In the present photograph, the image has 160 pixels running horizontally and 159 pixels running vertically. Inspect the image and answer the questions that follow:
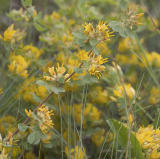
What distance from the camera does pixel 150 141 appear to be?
845 millimetres

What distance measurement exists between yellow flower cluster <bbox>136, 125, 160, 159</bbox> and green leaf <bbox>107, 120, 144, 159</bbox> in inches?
0.7

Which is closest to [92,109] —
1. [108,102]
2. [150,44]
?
[108,102]

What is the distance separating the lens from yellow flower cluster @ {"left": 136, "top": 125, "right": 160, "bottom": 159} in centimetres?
84

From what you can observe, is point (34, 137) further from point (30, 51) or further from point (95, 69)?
point (30, 51)

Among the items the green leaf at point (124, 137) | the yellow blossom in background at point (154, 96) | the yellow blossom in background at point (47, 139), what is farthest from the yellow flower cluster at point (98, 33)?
the yellow blossom in background at point (154, 96)

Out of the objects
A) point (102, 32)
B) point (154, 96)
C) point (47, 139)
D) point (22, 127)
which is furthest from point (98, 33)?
point (154, 96)

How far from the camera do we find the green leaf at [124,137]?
863 millimetres

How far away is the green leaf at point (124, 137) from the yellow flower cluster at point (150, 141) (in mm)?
18

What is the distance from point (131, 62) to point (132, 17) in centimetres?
94

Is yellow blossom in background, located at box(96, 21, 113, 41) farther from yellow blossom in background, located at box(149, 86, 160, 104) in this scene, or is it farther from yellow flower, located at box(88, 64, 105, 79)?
yellow blossom in background, located at box(149, 86, 160, 104)

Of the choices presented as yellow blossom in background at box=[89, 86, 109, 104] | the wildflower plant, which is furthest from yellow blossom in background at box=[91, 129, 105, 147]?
yellow blossom in background at box=[89, 86, 109, 104]

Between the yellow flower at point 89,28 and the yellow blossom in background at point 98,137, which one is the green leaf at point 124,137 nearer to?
the yellow blossom in background at point 98,137

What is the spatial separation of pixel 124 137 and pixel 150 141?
10cm

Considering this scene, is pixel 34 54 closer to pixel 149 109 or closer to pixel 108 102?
pixel 108 102
